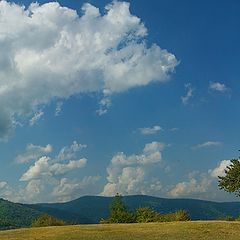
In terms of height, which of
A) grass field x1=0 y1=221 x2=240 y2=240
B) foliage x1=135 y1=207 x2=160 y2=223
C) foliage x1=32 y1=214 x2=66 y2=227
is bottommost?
grass field x1=0 y1=221 x2=240 y2=240

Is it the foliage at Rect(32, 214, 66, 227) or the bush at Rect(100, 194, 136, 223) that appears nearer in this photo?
the bush at Rect(100, 194, 136, 223)

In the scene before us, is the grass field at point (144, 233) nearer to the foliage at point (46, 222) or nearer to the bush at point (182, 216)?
the bush at point (182, 216)

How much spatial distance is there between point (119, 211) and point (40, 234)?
245ft

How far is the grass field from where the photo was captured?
220 feet

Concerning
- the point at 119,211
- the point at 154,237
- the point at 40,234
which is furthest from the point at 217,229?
the point at 119,211

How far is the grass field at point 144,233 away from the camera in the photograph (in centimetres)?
6719

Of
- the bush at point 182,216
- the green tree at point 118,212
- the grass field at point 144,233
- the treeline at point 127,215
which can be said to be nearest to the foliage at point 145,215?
the treeline at point 127,215

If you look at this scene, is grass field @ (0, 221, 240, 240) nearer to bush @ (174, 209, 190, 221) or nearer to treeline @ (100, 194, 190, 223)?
bush @ (174, 209, 190, 221)

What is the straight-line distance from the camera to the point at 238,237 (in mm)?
67875

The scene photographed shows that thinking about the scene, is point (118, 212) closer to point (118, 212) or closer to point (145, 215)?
point (118, 212)

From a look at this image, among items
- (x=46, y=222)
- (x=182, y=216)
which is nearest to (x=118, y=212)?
(x=182, y=216)

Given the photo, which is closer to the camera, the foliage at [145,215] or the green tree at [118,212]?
the green tree at [118,212]

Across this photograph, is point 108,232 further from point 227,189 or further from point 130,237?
point 227,189

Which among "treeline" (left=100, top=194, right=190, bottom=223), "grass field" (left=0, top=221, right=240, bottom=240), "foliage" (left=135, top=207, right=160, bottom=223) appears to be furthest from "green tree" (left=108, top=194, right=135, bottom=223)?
"grass field" (left=0, top=221, right=240, bottom=240)
